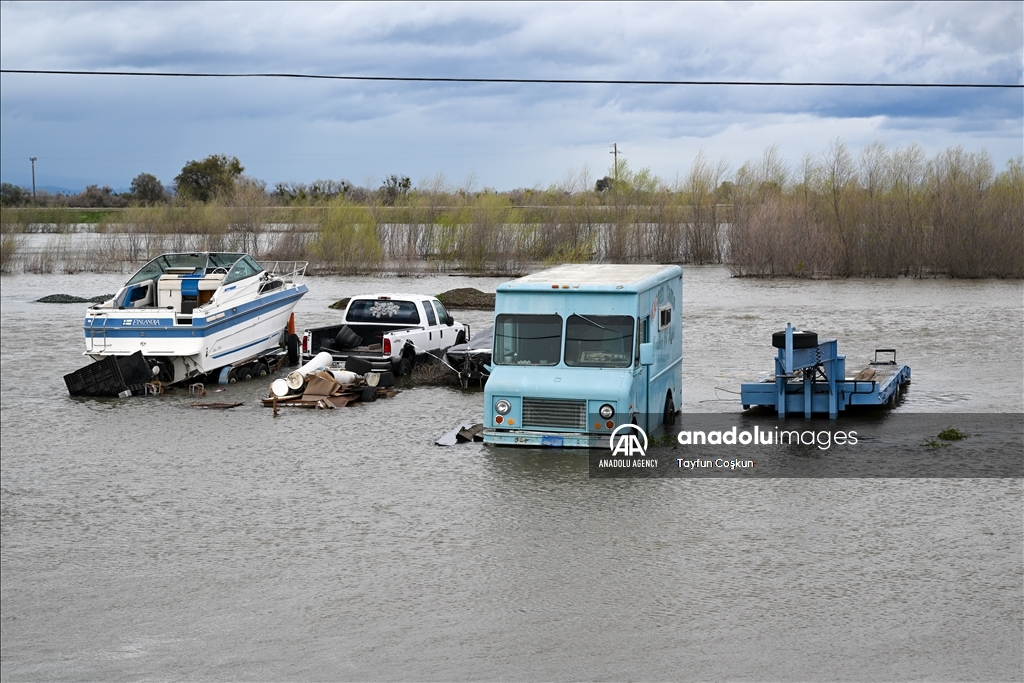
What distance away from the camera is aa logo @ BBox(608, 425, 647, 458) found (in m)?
15.1

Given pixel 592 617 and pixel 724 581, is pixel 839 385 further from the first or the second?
pixel 592 617

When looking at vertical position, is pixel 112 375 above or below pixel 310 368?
below

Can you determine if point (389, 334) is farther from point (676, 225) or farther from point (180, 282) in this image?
point (676, 225)

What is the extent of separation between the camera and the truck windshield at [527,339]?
15.7 metres

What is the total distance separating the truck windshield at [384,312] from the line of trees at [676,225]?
2956 centimetres

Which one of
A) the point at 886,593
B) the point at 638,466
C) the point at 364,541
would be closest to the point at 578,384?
the point at 638,466

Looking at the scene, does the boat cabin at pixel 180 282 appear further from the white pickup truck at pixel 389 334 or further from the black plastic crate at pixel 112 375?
the white pickup truck at pixel 389 334

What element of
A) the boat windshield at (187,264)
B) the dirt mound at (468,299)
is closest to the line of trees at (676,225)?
the dirt mound at (468,299)

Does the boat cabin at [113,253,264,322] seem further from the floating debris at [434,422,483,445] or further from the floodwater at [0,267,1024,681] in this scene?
the floating debris at [434,422,483,445]

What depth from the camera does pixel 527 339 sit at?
1581 cm

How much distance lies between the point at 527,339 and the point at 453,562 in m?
5.45

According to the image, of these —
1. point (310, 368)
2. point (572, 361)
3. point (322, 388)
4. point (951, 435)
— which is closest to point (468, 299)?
point (310, 368)

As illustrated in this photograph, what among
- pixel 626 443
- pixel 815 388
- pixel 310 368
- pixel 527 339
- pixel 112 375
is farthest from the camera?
pixel 112 375

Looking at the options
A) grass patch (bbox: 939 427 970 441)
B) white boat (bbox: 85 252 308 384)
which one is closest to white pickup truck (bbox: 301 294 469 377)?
white boat (bbox: 85 252 308 384)
